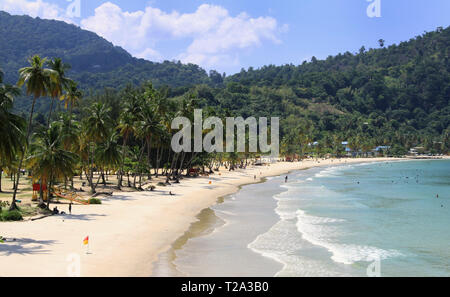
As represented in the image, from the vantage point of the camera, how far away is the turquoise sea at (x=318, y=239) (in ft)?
76.7

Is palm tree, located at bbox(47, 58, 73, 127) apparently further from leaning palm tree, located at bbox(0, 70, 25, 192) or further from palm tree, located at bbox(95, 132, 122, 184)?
palm tree, located at bbox(95, 132, 122, 184)

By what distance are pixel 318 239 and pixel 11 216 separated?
73.2 feet

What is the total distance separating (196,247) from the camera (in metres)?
27.0

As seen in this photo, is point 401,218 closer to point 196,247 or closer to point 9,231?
point 196,247

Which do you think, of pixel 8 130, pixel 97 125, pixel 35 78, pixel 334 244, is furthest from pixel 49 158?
pixel 334 244

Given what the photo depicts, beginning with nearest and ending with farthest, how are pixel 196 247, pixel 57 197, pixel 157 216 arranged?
pixel 196 247
pixel 157 216
pixel 57 197

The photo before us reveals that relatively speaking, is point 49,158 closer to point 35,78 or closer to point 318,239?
point 35,78

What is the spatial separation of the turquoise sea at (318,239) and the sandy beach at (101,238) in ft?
7.72

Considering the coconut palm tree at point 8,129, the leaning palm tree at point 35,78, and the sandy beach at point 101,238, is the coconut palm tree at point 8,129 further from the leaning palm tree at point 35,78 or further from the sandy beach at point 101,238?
the sandy beach at point 101,238

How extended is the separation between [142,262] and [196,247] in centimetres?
539

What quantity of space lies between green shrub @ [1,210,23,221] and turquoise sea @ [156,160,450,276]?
1310 centimetres

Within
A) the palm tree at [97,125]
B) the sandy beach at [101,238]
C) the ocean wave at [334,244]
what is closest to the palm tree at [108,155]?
the palm tree at [97,125]

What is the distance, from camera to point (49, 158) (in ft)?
112
